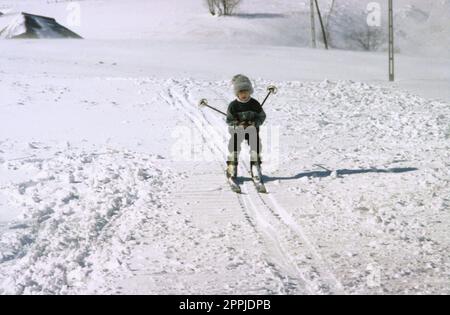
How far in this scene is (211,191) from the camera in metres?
7.34

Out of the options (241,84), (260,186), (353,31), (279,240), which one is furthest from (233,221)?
(353,31)

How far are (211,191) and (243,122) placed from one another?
43.6 inches

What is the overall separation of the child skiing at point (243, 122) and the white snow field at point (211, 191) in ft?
1.15

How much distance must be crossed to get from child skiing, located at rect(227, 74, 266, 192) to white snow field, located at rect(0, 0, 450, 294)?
0.35 m

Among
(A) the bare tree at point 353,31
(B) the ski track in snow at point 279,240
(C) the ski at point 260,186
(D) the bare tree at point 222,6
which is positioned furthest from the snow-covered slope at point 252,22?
(B) the ski track in snow at point 279,240

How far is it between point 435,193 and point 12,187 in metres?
5.97

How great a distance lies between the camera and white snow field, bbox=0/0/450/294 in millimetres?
4727

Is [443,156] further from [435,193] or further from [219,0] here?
[219,0]

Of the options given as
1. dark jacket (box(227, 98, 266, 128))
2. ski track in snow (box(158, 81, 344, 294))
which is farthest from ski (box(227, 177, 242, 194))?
dark jacket (box(227, 98, 266, 128))

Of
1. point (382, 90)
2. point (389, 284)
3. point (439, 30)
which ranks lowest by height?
point (389, 284)

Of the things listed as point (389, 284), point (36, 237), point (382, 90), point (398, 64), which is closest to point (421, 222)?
point (389, 284)

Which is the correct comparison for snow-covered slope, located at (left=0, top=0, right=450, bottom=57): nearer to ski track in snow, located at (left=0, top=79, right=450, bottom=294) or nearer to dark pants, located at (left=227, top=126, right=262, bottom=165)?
ski track in snow, located at (left=0, top=79, right=450, bottom=294)

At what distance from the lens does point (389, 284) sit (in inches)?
176

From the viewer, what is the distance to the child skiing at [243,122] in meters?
7.33
